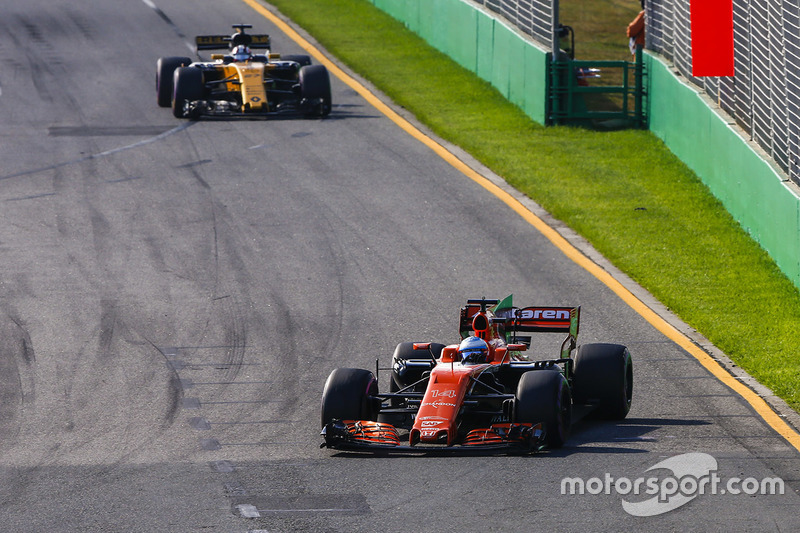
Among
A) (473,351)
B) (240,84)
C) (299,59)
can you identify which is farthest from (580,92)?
(473,351)

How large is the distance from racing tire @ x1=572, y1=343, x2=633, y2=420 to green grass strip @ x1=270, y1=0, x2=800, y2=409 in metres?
1.42

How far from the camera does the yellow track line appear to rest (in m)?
9.91

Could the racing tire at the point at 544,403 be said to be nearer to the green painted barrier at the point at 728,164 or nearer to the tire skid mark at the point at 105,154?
the green painted barrier at the point at 728,164

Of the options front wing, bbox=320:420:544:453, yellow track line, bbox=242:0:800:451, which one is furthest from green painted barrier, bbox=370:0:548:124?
front wing, bbox=320:420:544:453

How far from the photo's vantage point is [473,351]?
9.46 metres

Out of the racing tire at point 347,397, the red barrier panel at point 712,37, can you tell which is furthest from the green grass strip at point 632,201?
the racing tire at point 347,397

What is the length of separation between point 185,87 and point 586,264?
915cm

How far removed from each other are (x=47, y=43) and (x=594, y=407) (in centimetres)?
2096

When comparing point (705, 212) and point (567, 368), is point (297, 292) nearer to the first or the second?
point (567, 368)

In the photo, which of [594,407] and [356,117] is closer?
[594,407]

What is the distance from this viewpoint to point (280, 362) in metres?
11.5

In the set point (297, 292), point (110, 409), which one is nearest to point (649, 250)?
point (297, 292)

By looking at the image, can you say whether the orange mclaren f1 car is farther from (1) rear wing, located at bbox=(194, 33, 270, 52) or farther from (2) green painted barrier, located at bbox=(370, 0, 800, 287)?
(1) rear wing, located at bbox=(194, 33, 270, 52)

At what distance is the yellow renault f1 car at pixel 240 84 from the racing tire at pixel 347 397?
12386 millimetres
